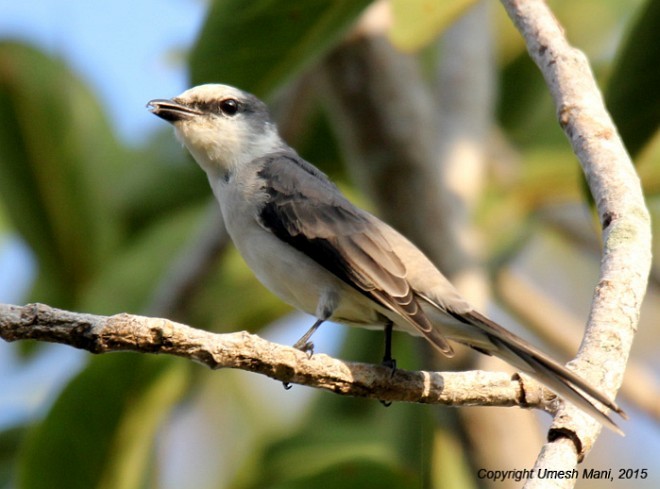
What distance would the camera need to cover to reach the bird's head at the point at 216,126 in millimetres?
4266

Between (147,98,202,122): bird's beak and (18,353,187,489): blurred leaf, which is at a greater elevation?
(147,98,202,122): bird's beak

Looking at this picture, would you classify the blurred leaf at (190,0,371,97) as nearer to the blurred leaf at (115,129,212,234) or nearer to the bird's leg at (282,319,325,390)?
the bird's leg at (282,319,325,390)

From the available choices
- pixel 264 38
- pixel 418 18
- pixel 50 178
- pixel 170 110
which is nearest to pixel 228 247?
pixel 50 178

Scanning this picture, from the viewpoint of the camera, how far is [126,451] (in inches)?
171

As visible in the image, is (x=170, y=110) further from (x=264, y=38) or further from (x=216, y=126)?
(x=264, y=38)

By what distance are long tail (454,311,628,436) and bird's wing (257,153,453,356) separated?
188mm

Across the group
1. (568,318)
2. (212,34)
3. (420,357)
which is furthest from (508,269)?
(212,34)

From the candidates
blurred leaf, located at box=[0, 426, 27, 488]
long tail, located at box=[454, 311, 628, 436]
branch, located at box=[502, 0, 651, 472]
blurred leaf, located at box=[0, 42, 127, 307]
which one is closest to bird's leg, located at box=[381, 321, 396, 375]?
long tail, located at box=[454, 311, 628, 436]

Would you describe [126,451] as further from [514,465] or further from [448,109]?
[448,109]

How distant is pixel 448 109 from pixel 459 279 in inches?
50.4

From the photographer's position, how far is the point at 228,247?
5.60 m

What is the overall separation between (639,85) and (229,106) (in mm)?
1905

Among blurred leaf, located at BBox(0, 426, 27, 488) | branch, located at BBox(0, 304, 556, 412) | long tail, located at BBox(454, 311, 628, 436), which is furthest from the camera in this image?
blurred leaf, located at BBox(0, 426, 27, 488)

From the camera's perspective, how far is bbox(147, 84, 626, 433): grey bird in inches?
130
